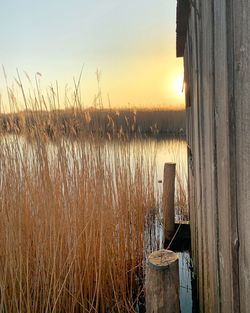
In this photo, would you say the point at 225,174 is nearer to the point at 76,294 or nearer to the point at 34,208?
the point at 34,208

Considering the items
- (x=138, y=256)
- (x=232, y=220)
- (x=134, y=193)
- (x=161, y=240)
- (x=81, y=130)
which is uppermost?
(x=81, y=130)

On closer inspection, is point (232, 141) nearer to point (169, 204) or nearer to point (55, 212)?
point (55, 212)

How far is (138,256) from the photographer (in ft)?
8.89

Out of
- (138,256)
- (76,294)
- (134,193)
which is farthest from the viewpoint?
(134,193)

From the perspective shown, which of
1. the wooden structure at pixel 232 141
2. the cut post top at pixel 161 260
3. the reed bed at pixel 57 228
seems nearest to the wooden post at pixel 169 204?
the reed bed at pixel 57 228

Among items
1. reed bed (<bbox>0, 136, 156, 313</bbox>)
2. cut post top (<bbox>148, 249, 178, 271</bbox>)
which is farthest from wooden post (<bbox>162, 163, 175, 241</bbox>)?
cut post top (<bbox>148, 249, 178, 271</bbox>)

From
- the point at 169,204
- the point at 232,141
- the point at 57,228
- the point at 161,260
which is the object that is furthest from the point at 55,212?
the point at 169,204

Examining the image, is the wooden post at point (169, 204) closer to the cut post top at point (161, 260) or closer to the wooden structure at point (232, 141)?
the cut post top at point (161, 260)

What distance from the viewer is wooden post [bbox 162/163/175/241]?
12.0 feet

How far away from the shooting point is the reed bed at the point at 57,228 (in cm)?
170

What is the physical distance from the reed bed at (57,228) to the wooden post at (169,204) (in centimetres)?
131

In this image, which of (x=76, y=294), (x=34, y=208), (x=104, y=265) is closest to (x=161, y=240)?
(x=104, y=265)

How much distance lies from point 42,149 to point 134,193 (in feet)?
4.71

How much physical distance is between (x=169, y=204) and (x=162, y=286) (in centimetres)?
228
